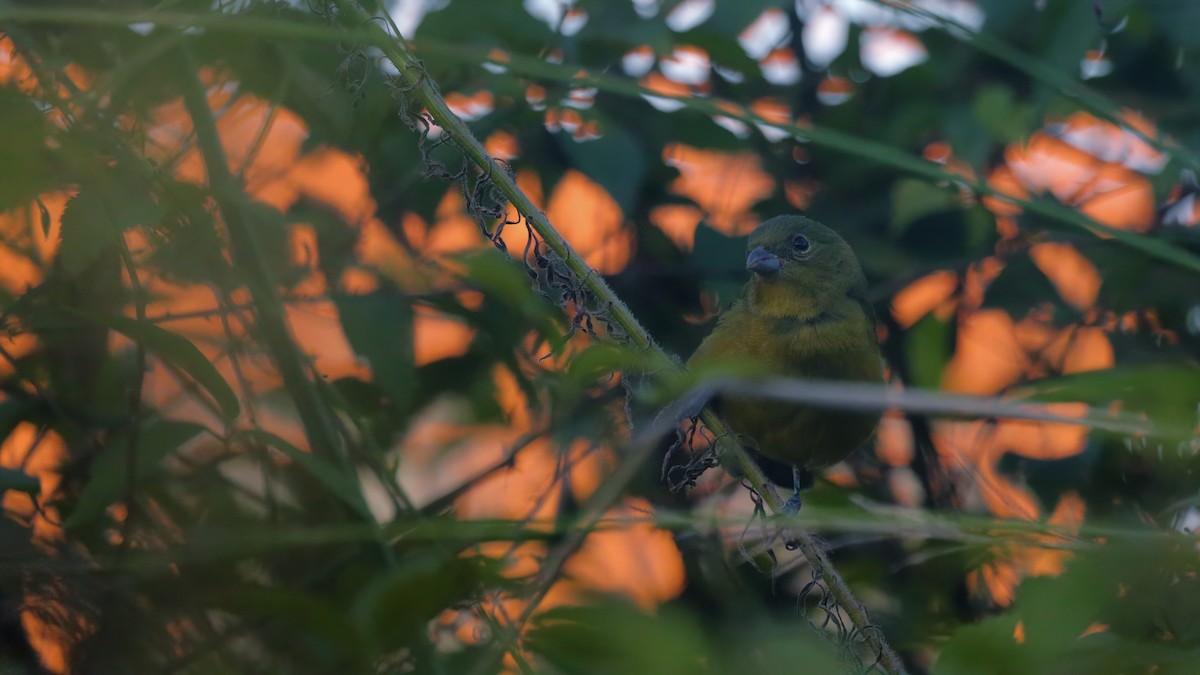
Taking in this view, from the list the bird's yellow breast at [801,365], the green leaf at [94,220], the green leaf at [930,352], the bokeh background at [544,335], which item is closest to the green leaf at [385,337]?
the bokeh background at [544,335]

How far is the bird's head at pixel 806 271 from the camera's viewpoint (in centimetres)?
270

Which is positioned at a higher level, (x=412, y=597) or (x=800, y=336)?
(x=412, y=597)

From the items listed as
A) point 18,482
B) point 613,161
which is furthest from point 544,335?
point 613,161

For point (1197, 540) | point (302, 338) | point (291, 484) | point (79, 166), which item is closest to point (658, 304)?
point (302, 338)

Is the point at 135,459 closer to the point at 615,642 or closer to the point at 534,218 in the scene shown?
the point at 534,218

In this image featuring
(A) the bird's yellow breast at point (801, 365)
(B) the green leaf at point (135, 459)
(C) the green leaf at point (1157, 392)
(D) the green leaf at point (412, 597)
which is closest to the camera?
(C) the green leaf at point (1157, 392)

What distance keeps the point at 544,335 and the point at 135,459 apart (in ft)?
2.35

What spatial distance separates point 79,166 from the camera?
1506mm

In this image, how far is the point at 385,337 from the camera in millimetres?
2006

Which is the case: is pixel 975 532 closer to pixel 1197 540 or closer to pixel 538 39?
pixel 1197 540

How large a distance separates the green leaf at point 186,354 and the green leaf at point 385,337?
504mm

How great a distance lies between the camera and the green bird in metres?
2.59

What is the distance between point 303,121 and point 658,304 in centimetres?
89

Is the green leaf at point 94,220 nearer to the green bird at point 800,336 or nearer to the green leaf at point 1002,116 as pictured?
the green bird at point 800,336
